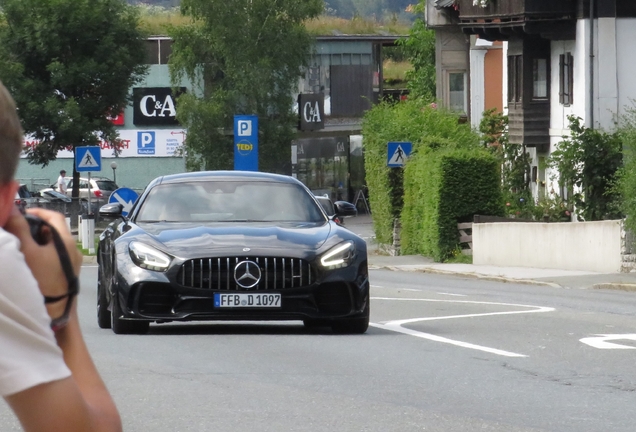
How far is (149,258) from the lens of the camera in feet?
39.7

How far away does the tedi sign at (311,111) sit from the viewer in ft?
236

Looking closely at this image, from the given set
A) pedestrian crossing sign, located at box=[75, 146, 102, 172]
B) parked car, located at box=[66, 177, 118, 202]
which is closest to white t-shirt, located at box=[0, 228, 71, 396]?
pedestrian crossing sign, located at box=[75, 146, 102, 172]

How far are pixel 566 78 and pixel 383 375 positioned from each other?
32655mm

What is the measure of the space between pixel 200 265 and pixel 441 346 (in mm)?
1993

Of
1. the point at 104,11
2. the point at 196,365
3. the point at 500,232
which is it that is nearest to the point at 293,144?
the point at 104,11

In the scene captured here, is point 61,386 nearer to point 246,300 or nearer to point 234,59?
point 246,300

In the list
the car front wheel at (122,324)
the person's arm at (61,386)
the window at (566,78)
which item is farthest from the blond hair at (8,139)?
the window at (566,78)

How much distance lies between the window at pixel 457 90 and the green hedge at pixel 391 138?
42.8 ft

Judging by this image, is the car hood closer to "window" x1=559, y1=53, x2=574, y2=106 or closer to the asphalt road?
the asphalt road

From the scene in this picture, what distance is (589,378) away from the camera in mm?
9938

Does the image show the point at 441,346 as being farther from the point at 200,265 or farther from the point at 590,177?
the point at 590,177

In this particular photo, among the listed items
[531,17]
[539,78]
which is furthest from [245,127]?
[531,17]

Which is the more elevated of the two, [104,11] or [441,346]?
[104,11]

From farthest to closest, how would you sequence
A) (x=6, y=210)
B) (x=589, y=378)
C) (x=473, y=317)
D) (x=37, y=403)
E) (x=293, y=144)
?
(x=293, y=144), (x=473, y=317), (x=589, y=378), (x=6, y=210), (x=37, y=403)
